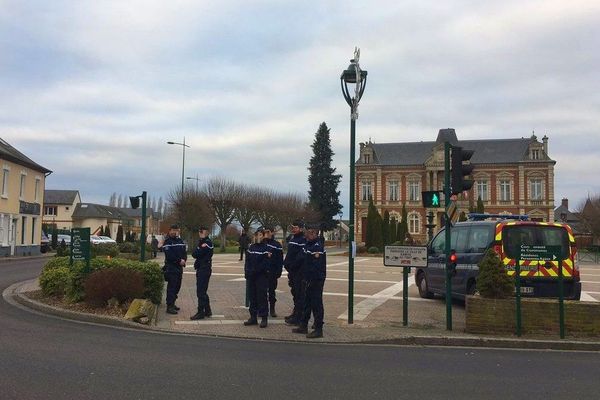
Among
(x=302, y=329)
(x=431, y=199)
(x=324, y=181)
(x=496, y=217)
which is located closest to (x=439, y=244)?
(x=496, y=217)

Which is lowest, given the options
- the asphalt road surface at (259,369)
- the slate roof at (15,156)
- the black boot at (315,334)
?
the asphalt road surface at (259,369)

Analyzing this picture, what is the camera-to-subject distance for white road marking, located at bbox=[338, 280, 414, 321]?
11578mm

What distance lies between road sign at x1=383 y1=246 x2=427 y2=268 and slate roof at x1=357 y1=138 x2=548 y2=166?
63822 mm

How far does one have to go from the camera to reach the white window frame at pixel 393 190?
7700 cm

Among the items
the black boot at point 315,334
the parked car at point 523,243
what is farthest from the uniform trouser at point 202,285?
the parked car at point 523,243

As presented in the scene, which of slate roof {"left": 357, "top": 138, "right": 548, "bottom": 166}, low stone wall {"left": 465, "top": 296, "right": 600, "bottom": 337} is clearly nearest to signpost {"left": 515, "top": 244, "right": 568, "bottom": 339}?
low stone wall {"left": 465, "top": 296, "right": 600, "bottom": 337}

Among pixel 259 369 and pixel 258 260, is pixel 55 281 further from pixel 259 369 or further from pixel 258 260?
pixel 259 369

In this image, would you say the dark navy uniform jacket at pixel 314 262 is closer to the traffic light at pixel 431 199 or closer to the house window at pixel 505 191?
the traffic light at pixel 431 199

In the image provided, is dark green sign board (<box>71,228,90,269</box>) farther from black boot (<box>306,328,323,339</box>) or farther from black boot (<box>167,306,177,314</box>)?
black boot (<box>306,328,323,339</box>)

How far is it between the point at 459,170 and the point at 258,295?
4.30 meters

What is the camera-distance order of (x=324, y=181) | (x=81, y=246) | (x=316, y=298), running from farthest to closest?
1. (x=324, y=181)
2. (x=81, y=246)
3. (x=316, y=298)

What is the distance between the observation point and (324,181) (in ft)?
271

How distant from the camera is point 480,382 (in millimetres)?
6539

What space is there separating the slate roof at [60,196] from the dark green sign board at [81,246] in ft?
257
